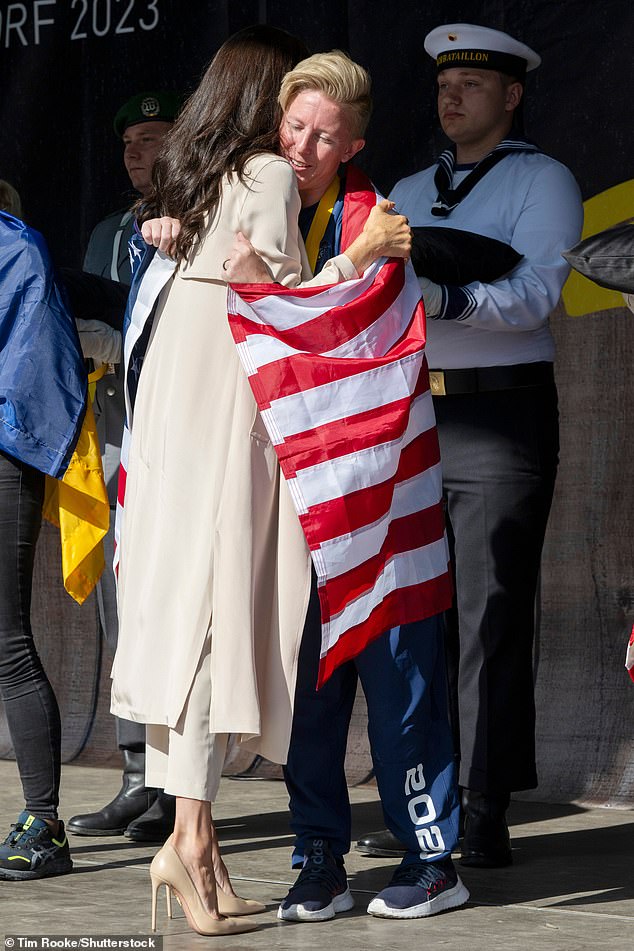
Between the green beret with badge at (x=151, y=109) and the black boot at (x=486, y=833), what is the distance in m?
1.90

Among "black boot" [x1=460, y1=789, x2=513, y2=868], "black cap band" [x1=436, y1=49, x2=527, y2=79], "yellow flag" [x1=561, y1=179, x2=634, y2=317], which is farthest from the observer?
"yellow flag" [x1=561, y1=179, x2=634, y2=317]

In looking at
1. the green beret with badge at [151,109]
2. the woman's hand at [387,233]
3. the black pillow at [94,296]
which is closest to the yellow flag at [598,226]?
the green beret with badge at [151,109]

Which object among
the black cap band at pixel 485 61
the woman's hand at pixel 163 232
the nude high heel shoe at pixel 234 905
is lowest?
the nude high heel shoe at pixel 234 905

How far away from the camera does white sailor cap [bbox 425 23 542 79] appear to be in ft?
12.1

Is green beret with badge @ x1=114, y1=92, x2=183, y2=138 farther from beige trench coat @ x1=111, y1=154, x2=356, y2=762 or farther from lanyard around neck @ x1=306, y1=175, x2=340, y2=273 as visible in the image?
beige trench coat @ x1=111, y1=154, x2=356, y2=762

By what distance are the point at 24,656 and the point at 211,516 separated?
0.77 metres

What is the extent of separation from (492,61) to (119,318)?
3.40ft

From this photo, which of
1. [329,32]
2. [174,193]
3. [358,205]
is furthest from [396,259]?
[329,32]

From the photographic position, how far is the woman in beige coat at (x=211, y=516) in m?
2.81

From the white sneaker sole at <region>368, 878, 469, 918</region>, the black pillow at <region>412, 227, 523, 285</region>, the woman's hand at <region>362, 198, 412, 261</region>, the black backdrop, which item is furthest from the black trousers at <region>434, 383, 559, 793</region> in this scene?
the black backdrop

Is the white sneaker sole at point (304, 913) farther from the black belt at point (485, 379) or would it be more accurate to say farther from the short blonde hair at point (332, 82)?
the short blonde hair at point (332, 82)

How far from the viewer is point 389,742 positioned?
3.00m

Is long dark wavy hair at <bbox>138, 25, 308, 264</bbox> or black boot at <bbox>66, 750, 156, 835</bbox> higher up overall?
long dark wavy hair at <bbox>138, 25, 308, 264</bbox>

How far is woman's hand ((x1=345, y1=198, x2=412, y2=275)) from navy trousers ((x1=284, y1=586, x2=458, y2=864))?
0.64 meters
